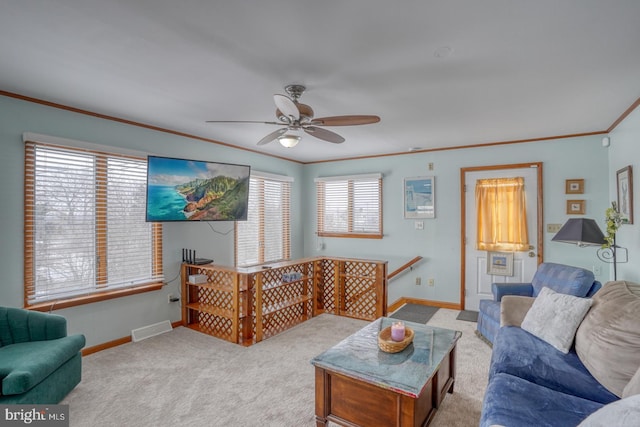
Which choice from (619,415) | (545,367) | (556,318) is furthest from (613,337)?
(619,415)

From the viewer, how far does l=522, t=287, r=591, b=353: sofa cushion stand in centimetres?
222

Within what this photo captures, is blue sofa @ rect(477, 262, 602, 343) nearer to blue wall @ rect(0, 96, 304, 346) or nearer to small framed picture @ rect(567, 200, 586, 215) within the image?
small framed picture @ rect(567, 200, 586, 215)

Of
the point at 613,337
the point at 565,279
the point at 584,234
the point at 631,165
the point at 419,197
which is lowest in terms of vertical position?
the point at 613,337

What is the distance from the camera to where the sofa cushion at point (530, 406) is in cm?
149

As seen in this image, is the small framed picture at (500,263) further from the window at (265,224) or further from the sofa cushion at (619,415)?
the sofa cushion at (619,415)

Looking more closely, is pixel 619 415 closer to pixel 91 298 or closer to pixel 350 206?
pixel 91 298

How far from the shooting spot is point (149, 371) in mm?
2902

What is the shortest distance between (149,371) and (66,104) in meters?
2.59

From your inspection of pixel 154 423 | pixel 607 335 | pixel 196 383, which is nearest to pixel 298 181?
pixel 196 383

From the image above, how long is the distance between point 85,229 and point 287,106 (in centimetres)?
255

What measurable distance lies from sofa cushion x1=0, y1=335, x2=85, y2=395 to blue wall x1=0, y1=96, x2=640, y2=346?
2.29ft

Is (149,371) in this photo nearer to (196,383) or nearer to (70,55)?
(196,383)

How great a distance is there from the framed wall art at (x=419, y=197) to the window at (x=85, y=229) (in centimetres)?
361

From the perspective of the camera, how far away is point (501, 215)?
4.52 meters
